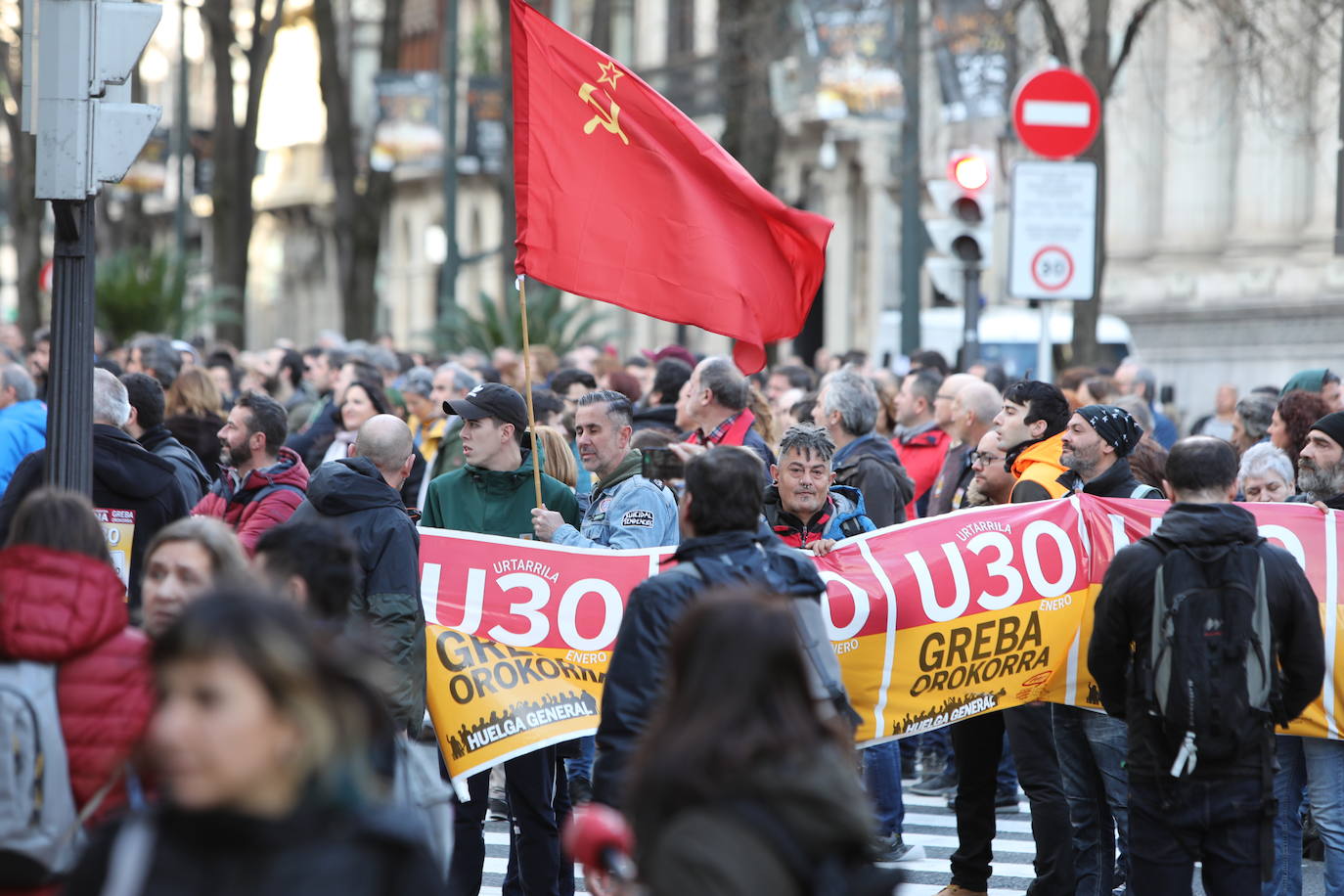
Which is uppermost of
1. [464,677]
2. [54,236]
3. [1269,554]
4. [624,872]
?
[54,236]

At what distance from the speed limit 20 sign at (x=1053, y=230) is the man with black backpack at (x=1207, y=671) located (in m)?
6.24

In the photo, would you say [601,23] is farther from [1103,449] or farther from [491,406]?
[1103,449]

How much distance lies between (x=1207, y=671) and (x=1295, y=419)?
384 centimetres

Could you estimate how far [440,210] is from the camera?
56.4 meters

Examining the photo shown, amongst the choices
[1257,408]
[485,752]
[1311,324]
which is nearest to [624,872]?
[485,752]

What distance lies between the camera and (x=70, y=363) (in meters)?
6.56

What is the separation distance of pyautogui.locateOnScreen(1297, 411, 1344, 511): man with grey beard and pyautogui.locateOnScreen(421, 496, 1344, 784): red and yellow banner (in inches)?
16.7

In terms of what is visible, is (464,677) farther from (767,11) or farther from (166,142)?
(166,142)

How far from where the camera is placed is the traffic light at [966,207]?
15.3 meters

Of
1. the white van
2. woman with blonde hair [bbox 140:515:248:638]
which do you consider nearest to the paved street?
woman with blonde hair [bbox 140:515:248:638]

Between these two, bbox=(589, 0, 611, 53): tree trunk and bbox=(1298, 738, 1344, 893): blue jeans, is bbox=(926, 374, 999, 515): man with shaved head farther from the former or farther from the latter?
bbox=(589, 0, 611, 53): tree trunk

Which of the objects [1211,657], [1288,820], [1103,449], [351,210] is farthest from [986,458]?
[351,210]

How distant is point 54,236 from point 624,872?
9.06 feet

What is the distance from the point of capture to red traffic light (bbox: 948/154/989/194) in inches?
598
